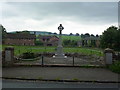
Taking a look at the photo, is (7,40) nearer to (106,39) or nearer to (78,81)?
(106,39)

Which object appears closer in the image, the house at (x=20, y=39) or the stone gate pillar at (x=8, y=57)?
the stone gate pillar at (x=8, y=57)

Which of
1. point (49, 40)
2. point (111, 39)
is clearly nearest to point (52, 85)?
point (111, 39)

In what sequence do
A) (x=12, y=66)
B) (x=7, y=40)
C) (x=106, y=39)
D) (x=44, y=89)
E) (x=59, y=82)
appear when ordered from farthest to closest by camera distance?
1. (x=7, y=40)
2. (x=106, y=39)
3. (x=12, y=66)
4. (x=59, y=82)
5. (x=44, y=89)

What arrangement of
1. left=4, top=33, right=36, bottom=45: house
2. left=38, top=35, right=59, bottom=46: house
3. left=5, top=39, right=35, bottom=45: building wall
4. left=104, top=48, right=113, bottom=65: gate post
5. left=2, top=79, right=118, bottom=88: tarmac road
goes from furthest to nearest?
left=38, top=35, right=59, bottom=46: house, left=4, top=33, right=36, bottom=45: house, left=5, top=39, right=35, bottom=45: building wall, left=104, top=48, right=113, bottom=65: gate post, left=2, top=79, right=118, bottom=88: tarmac road

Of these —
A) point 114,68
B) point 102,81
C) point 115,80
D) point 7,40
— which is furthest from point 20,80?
point 7,40

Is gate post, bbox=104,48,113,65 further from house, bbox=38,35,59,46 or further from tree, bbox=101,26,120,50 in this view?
house, bbox=38,35,59,46

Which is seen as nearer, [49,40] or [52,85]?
[52,85]

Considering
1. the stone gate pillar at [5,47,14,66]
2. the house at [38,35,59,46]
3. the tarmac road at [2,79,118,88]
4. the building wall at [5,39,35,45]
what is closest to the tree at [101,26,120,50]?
the stone gate pillar at [5,47,14,66]

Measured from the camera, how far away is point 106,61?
1552 cm

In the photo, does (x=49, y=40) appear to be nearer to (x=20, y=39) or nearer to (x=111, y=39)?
(x=20, y=39)

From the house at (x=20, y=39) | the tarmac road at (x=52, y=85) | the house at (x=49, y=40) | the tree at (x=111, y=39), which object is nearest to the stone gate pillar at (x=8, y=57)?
the tarmac road at (x=52, y=85)

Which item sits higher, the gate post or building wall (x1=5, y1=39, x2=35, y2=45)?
building wall (x1=5, y1=39, x2=35, y2=45)

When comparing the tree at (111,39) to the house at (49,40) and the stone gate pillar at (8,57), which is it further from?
the house at (49,40)

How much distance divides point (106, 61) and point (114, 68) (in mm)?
1645
